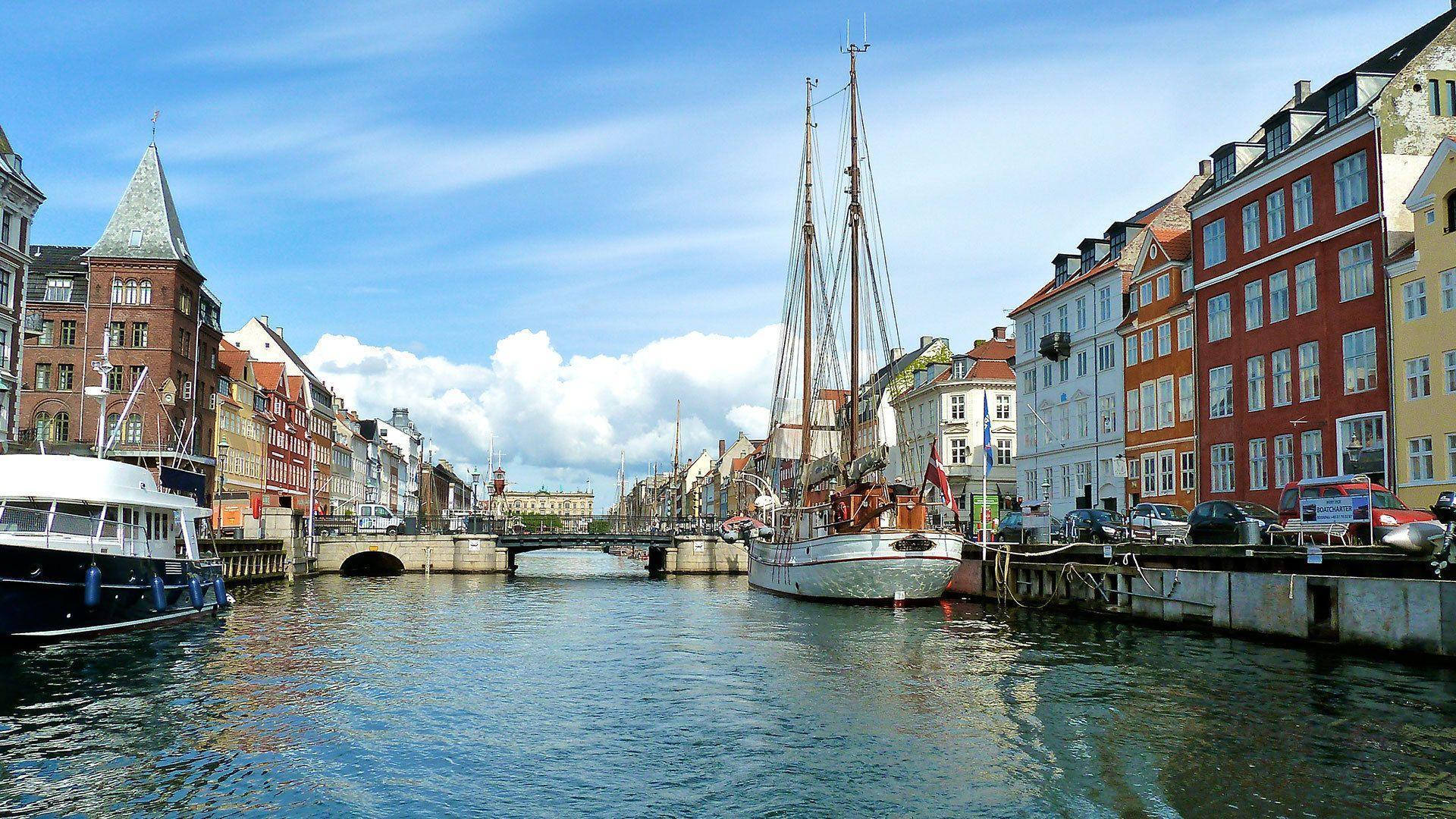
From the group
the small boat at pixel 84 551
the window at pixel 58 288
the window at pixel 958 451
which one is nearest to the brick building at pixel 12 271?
the small boat at pixel 84 551

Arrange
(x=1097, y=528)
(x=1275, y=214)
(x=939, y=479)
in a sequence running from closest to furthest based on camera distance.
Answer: (x=1097, y=528) < (x=939, y=479) < (x=1275, y=214)

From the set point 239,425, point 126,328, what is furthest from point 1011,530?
point 239,425

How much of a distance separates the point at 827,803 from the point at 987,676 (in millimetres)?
13038

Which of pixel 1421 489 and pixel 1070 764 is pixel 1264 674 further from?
pixel 1421 489

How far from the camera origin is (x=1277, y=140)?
169ft

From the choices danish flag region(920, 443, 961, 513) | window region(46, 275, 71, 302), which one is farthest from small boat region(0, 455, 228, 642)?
window region(46, 275, 71, 302)

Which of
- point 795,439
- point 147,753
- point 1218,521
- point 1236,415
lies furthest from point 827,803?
point 795,439

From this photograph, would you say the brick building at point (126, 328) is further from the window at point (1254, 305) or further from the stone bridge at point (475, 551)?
the window at point (1254, 305)

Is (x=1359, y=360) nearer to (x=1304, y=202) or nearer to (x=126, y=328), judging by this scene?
(x=1304, y=202)

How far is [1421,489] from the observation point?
4175cm

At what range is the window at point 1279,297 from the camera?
50.6 metres

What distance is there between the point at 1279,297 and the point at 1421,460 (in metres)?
11.5

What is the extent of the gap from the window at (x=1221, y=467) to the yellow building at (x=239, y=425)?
71.5 metres

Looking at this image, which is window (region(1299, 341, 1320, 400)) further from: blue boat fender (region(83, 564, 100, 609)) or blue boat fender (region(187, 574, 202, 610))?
blue boat fender (region(83, 564, 100, 609))
